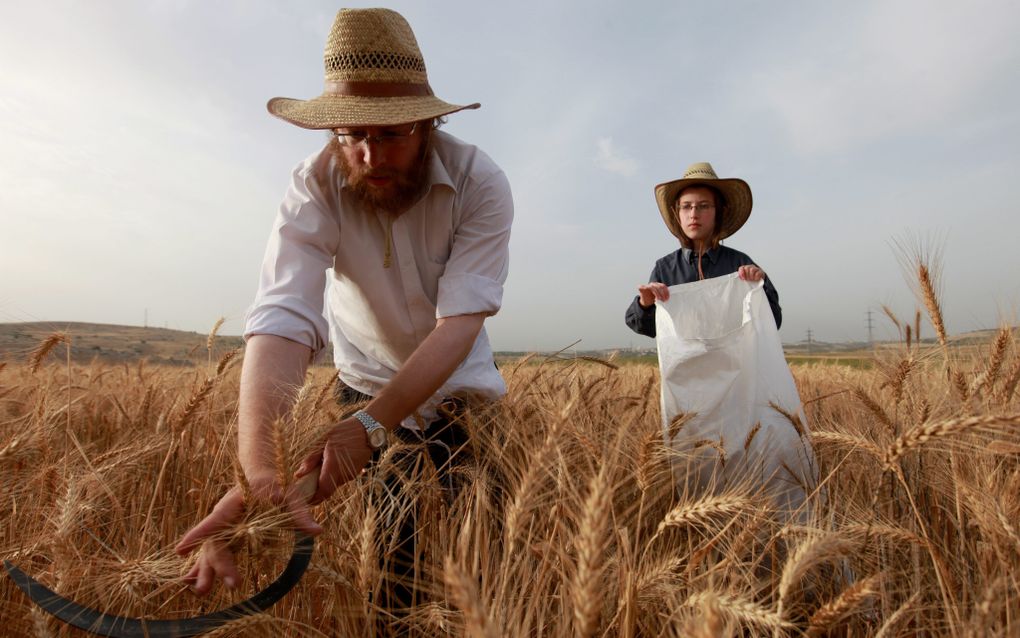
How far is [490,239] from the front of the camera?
1.76 m

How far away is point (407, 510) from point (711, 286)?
160 centimetres

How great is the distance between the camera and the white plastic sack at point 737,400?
5.90 feet

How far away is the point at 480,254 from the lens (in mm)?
1711

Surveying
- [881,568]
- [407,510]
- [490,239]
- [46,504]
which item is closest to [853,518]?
[881,568]

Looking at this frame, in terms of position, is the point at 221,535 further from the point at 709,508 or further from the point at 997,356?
the point at 997,356

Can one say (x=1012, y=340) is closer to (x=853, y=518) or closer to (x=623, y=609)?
(x=853, y=518)

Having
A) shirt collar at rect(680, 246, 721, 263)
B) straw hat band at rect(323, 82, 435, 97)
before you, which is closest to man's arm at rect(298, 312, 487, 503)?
straw hat band at rect(323, 82, 435, 97)

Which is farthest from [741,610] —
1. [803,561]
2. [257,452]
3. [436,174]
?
[436,174]

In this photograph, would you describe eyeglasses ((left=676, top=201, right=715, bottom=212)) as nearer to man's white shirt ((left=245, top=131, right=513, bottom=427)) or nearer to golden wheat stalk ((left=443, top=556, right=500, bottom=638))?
man's white shirt ((left=245, top=131, right=513, bottom=427))

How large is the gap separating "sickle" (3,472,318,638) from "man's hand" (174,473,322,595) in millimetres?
50

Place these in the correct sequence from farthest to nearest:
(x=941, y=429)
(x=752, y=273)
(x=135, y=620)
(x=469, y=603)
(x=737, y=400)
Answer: (x=752, y=273)
(x=737, y=400)
(x=941, y=429)
(x=135, y=620)
(x=469, y=603)

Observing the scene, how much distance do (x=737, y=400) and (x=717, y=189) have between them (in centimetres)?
167

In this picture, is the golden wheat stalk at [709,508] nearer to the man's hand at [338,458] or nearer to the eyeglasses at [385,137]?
the man's hand at [338,458]

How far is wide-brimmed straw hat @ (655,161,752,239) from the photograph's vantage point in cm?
317
